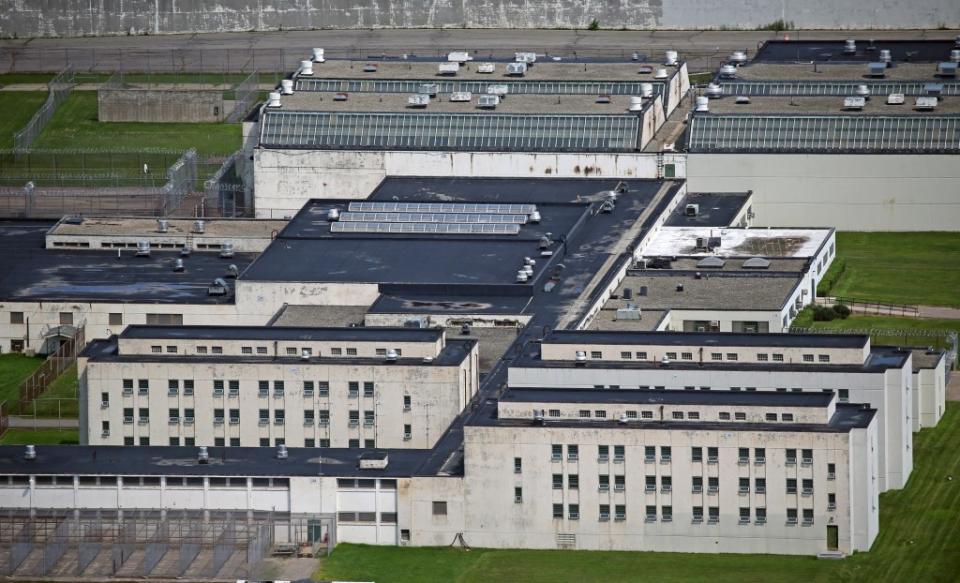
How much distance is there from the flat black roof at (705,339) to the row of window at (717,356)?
0.58 meters

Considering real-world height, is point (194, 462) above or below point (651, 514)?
above


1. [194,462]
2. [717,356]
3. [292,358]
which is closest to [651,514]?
[717,356]

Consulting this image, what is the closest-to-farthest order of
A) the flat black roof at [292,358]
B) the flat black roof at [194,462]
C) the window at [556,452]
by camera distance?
the window at [556,452]
the flat black roof at [194,462]
the flat black roof at [292,358]

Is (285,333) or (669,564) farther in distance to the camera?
(285,333)

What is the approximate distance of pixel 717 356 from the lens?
7165 inches

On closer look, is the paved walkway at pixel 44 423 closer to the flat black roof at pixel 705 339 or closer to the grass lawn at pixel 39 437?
the grass lawn at pixel 39 437

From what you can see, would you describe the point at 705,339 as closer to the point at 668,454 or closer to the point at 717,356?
the point at 717,356

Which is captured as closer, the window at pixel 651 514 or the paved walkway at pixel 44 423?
the window at pixel 651 514

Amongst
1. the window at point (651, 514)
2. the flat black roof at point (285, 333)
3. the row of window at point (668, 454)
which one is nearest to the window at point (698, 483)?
the row of window at point (668, 454)

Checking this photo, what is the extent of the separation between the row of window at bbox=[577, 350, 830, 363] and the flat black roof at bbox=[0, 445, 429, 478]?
46.4 feet

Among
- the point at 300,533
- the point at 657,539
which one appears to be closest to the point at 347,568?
the point at 300,533

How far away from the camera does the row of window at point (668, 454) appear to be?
544ft

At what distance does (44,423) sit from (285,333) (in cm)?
1841

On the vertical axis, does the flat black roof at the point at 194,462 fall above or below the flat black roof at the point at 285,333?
below
